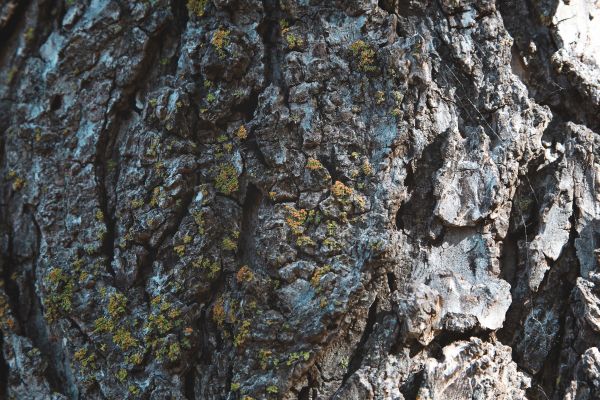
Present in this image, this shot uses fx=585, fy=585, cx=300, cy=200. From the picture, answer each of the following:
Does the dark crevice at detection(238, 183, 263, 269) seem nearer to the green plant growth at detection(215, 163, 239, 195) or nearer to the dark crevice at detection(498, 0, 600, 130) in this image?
the green plant growth at detection(215, 163, 239, 195)

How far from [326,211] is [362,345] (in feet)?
1.41

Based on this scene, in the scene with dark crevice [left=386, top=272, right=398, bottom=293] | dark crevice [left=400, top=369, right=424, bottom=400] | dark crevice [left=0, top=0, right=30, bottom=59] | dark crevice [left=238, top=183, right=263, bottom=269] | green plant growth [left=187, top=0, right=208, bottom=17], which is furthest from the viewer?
dark crevice [left=0, top=0, right=30, bottom=59]

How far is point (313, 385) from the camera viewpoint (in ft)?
5.90

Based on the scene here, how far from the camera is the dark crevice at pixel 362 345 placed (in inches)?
70.9

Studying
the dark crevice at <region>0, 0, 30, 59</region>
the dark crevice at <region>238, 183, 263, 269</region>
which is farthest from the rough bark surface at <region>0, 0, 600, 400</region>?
the dark crevice at <region>0, 0, 30, 59</region>

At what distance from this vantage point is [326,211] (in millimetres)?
1851

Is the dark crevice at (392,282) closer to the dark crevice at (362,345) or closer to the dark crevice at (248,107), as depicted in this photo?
the dark crevice at (362,345)

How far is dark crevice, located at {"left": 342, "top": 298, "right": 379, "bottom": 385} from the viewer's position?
5.90 feet

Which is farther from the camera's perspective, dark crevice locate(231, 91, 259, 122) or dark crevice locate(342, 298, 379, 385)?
dark crevice locate(231, 91, 259, 122)

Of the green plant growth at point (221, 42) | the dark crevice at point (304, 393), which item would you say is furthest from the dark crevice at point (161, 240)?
the dark crevice at point (304, 393)

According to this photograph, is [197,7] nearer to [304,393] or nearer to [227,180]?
[227,180]

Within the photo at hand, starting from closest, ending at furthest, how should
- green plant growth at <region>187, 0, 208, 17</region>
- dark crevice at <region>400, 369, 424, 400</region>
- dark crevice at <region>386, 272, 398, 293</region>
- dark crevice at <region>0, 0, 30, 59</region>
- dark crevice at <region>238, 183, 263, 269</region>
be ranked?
dark crevice at <region>400, 369, 424, 400</region> < dark crevice at <region>386, 272, 398, 293</region> < dark crevice at <region>238, 183, 263, 269</region> < green plant growth at <region>187, 0, 208, 17</region> < dark crevice at <region>0, 0, 30, 59</region>

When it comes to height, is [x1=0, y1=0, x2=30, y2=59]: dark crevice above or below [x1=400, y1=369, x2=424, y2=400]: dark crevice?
above

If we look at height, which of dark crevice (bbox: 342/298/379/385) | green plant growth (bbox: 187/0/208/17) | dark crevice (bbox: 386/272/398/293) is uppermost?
green plant growth (bbox: 187/0/208/17)
